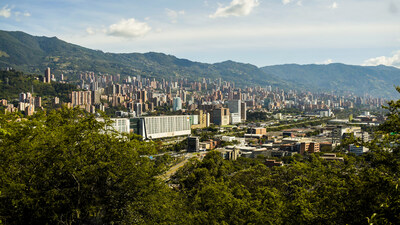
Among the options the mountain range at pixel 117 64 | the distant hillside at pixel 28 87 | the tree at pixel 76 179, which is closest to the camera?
the tree at pixel 76 179

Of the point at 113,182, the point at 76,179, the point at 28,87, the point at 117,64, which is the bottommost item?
the point at 113,182

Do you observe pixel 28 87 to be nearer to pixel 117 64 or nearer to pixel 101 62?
pixel 101 62

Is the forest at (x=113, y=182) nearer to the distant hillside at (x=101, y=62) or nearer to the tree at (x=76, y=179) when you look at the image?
the tree at (x=76, y=179)

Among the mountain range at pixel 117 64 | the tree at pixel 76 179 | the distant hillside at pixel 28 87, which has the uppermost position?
the mountain range at pixel 117 64

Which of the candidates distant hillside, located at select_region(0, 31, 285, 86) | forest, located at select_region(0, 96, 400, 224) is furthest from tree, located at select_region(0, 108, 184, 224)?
distant hillside, located at select_region(0, 31, 285, 86)

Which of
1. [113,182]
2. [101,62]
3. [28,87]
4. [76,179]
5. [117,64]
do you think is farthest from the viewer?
[117,64]

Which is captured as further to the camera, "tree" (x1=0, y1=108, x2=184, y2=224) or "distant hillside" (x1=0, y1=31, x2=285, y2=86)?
"distant hillside" (x1=0, y1=31, x2=285, y2=86)

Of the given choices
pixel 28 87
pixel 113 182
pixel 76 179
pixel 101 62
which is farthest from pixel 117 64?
pixel 76 179

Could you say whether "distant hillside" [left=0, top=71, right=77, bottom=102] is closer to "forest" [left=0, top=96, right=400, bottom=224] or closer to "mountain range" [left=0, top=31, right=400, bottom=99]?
"forest" [left=0, top=96, right=400, bottom=224]

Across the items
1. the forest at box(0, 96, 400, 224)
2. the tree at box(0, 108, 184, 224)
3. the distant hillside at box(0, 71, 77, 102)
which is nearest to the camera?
the forest at box(0, 96, 400, 224)

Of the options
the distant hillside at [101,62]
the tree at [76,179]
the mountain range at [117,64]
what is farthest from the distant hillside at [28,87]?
the distant hillside at [101,62]

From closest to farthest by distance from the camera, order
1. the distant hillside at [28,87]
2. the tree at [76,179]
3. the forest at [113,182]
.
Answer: the forest at [113,182]
the tree at [76,179]
the distant hillside at [28,87]

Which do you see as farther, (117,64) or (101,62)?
(117,64)
